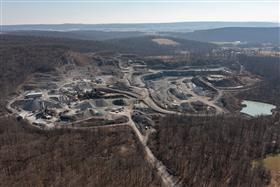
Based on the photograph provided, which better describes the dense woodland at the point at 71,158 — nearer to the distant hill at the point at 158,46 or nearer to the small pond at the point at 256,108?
the small pond at the point at 256,108

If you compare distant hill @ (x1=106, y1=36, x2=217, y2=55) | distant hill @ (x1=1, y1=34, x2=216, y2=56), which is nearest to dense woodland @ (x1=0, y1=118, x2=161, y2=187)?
distant hill @ (x1=1, y1=34, x2=216, y2=56)

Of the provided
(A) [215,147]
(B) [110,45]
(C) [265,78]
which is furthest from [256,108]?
(B) [110,45]

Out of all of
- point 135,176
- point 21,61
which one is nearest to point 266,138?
point 135,176

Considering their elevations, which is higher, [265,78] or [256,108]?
[265,78]

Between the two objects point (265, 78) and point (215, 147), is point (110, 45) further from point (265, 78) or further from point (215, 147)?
point (215, 147)

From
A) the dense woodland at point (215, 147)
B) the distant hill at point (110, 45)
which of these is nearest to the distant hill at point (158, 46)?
the distant hill at point (110, 45)
